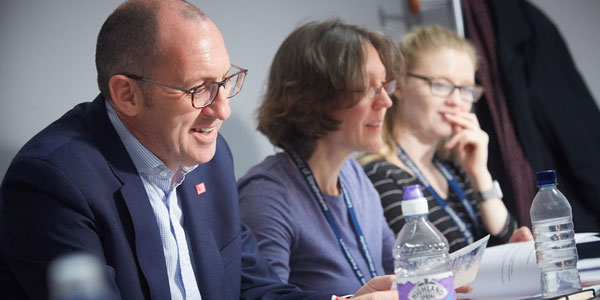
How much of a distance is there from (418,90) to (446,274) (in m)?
1.47

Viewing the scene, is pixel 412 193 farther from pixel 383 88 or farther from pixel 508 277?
pixel 383 88

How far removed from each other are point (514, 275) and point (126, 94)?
883mm

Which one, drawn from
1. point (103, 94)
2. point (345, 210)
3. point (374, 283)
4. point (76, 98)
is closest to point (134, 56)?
point (103, 94)

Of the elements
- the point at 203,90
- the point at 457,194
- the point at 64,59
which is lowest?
the point at 457,194

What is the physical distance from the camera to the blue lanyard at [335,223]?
1.84m

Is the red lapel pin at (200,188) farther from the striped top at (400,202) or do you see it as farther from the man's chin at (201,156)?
the striped top at (400,202)

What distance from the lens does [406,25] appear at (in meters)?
3.06

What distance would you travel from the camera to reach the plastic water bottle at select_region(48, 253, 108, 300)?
0.90m

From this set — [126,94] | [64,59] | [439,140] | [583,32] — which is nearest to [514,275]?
[126,94]

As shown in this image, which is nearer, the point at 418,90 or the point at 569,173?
the point at 418,90

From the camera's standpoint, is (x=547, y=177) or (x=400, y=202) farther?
(x=400, y=202)

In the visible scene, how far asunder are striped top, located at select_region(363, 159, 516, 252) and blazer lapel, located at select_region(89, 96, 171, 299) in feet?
3.48

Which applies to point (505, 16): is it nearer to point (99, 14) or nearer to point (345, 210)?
point (345, 210)

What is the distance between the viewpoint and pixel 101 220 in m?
1.21
